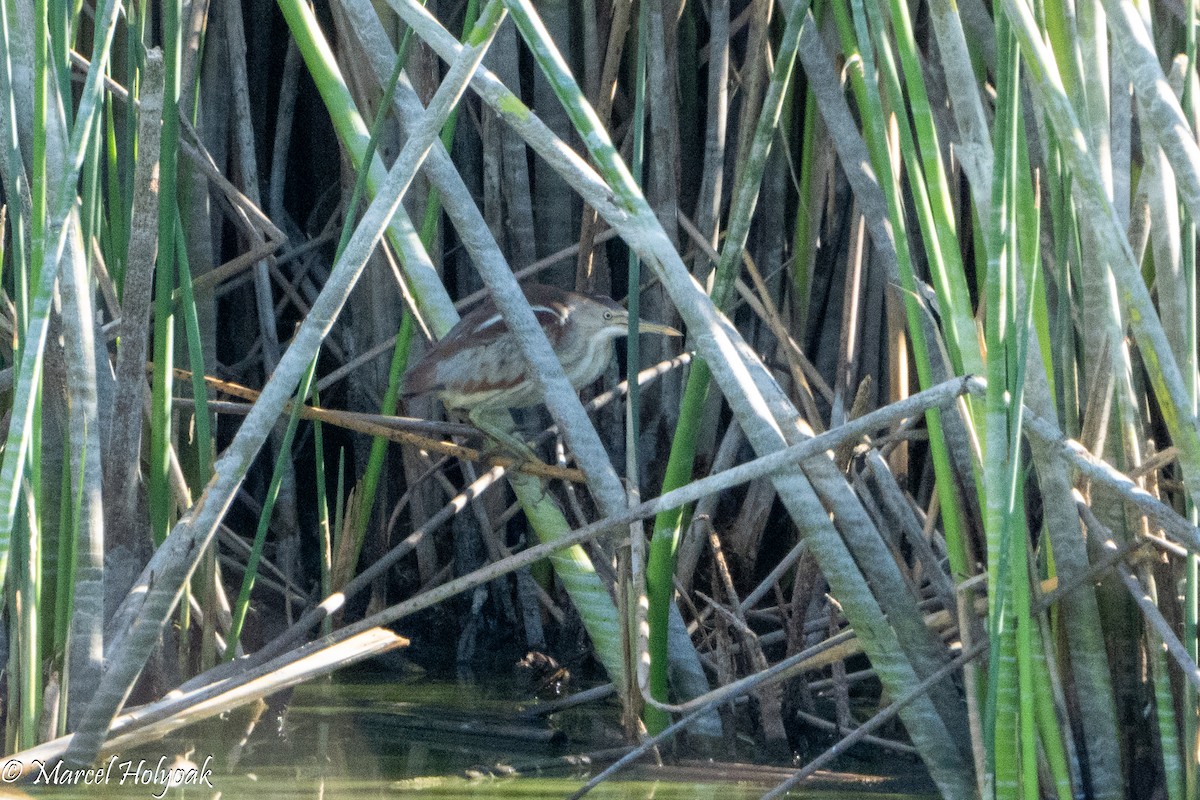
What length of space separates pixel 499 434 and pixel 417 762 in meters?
0.72

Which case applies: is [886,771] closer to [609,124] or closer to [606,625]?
[606,625]

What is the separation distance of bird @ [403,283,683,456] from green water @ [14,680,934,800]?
553 millimetres

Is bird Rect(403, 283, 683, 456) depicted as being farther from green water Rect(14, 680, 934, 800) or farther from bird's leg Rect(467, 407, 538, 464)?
green water Rect(14, 680, 934, 800)

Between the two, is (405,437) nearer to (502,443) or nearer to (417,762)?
(502,443)

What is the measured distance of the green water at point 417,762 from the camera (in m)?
2.03

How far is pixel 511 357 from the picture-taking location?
277cm

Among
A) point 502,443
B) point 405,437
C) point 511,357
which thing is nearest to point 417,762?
point 405,437

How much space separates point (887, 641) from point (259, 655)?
3.23ft

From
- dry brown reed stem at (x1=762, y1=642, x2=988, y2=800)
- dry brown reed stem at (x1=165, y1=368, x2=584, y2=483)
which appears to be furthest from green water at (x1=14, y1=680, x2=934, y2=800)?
dry brown reed stem at (x1=165, y1=368, x2=584, y2=483)

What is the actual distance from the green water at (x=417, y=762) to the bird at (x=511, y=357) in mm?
553

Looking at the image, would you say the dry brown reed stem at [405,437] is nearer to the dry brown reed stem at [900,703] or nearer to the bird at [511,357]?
the bird at [511,357]

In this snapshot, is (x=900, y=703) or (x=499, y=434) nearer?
(x=900, y=703)

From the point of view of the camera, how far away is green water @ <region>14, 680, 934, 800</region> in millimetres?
2029

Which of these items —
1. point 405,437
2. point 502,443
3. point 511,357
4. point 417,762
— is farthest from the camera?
point 511,357
